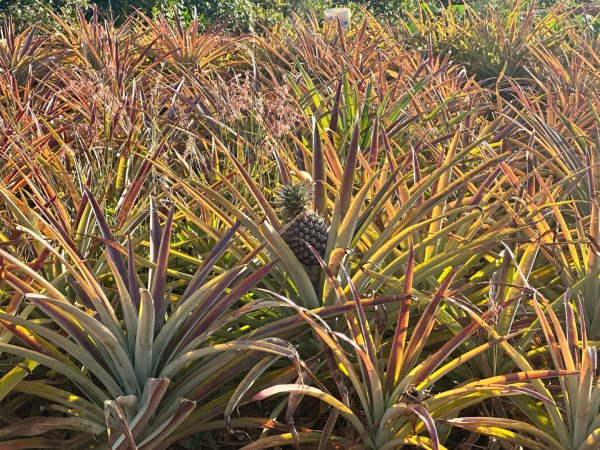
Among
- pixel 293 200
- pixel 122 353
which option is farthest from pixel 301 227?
pixel 122 353

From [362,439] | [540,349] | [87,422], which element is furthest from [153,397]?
[540,349]

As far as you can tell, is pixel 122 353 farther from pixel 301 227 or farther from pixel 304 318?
pixel 301 227

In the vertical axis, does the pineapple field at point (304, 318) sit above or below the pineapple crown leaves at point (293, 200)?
below

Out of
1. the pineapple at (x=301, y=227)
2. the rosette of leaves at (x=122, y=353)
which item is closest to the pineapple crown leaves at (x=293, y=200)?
the pineapple at (x=301, y=227)

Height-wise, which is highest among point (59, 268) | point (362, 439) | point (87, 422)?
point (59, 268)

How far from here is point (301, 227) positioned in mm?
1593

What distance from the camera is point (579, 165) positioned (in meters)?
2.12

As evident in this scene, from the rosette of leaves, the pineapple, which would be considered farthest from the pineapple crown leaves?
the rosette of leaves

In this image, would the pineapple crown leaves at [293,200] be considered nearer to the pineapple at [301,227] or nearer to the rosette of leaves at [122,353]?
the pineapple at [301,227]

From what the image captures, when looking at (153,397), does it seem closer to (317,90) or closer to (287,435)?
(287,435)

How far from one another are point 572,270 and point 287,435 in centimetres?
85

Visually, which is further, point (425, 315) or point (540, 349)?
point (540, 349)

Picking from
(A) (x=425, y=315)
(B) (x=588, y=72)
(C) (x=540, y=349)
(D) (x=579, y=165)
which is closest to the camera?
(A) (x=425, y=315)

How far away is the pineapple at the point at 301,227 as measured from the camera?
1.59 meters
